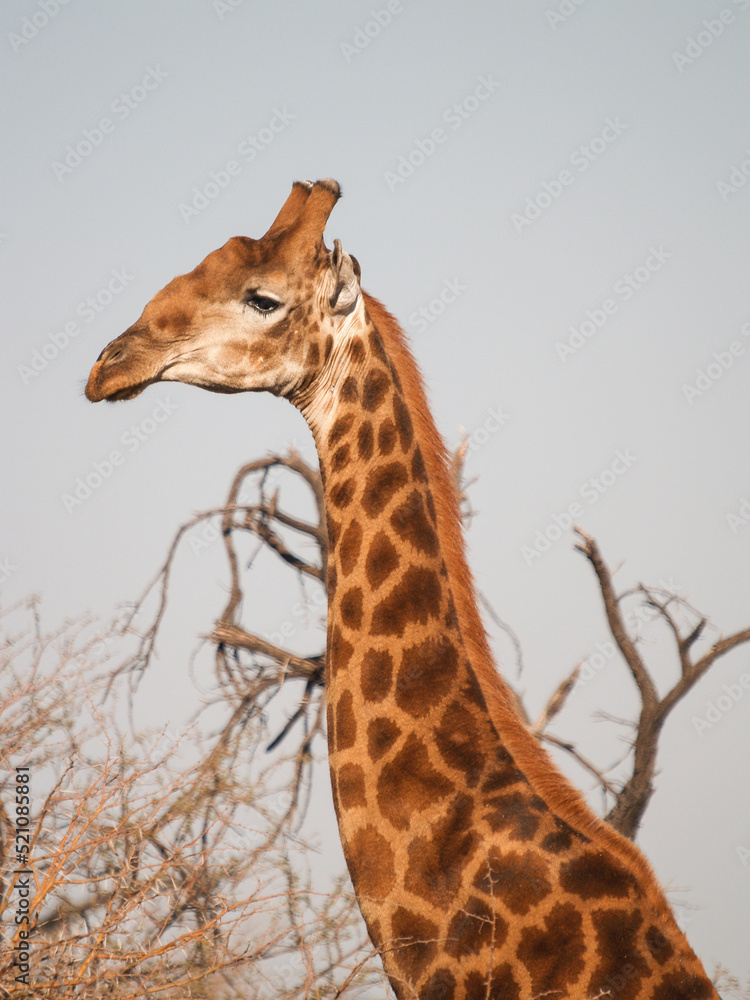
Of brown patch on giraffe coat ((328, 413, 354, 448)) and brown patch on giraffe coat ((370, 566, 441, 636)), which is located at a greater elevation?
brown patch on giraffe coat ((328, 413, 354, 448))

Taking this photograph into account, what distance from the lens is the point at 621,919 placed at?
3.09 meters

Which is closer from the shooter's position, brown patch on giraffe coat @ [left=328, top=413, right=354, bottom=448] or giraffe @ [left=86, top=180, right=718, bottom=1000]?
giraffe @ [left=86, top=180, right=718, bottom=1000]

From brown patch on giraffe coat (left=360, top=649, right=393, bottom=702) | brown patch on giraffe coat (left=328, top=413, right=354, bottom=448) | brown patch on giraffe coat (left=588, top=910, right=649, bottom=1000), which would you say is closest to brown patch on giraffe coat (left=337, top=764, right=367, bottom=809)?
brown patch on giraffe coat (left=360, top=649, right=393, bottom=702)

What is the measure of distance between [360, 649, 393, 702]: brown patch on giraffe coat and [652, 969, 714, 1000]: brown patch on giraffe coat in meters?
1.33

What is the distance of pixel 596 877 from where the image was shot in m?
3.16

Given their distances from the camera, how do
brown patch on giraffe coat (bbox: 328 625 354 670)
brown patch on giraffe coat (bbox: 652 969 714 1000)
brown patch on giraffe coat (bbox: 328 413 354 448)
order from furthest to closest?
brown patch on giraffe coat (bbox: 328 413 354 448) < brown patch on giraffe coat (bbox: 328 625 354 670) < brown patch on giraffe coat (bbox: 652 969 714 1000)

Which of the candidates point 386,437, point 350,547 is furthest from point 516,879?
point 386,437

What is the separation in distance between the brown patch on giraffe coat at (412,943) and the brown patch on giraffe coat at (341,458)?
1.79 m

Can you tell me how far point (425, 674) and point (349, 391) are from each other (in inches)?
53.4

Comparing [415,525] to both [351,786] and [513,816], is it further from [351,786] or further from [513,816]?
[513,816]

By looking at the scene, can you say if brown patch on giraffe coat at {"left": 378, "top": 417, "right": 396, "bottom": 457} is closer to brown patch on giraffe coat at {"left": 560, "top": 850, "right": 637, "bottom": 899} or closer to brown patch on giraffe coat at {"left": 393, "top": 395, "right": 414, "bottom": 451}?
brown patch on giraffe coat at {"left": 393, "top": 395, "right": 414, "bottom": 451}

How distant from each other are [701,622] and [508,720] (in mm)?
4257

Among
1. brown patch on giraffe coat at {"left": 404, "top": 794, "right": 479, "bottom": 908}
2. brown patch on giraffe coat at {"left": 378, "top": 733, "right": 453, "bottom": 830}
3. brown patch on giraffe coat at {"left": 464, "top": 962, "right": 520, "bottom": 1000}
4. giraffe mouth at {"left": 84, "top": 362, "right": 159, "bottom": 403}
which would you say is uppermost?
giraffe mouth at {"left": 84, "top": 362, "right": 159, "bottom": 403}

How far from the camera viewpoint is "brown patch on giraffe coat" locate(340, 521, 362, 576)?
12.8 feet
